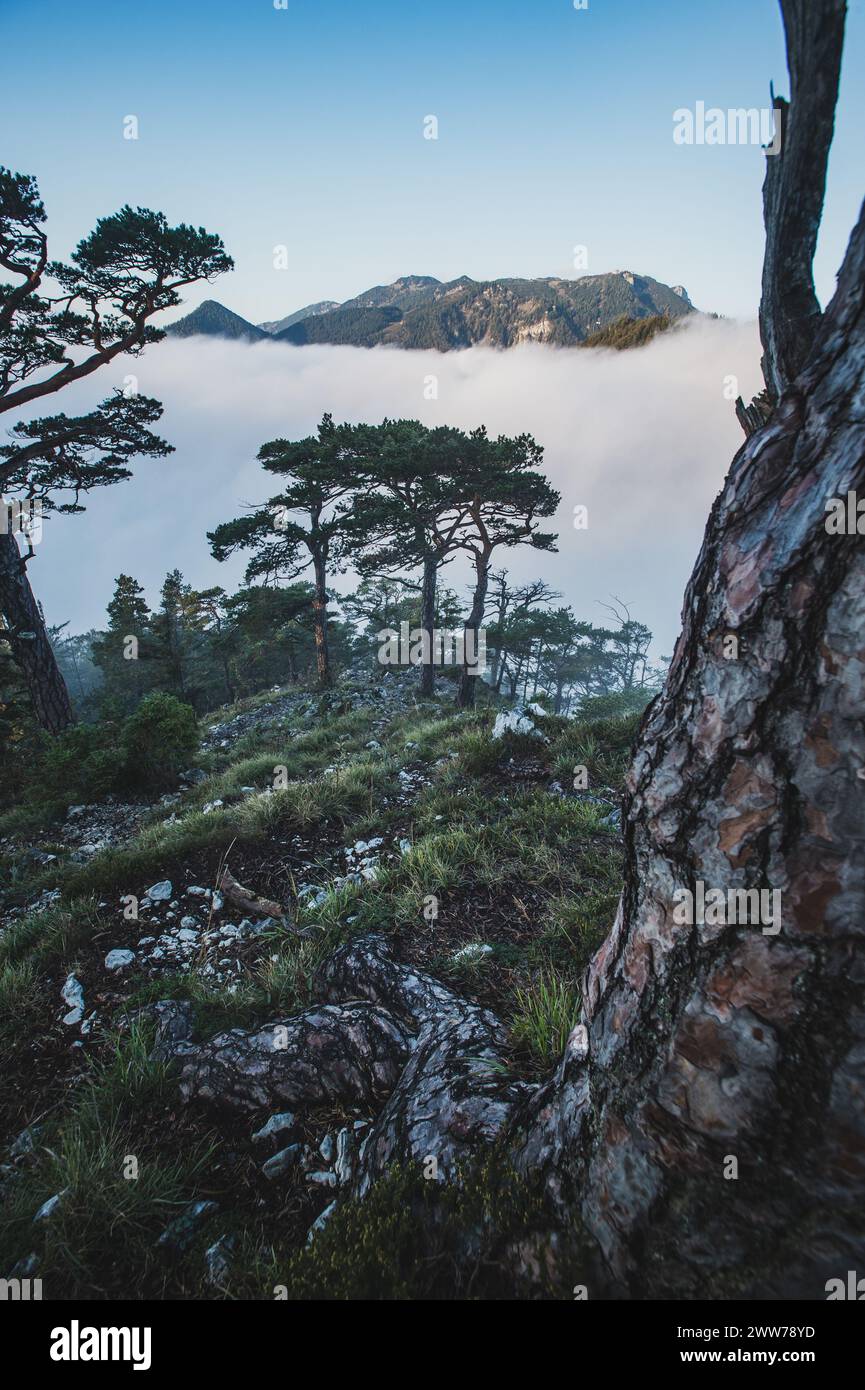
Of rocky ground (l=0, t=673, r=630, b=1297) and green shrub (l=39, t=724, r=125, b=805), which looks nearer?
rocky ground (l=0, t=673, r=630, b=1297)

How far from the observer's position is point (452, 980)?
11.2 ft

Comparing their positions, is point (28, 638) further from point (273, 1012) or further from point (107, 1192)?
point (107, 1192)

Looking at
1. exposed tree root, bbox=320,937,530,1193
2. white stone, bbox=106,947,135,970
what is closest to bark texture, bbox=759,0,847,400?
exposed tree root, bbox=320,937,530,1193

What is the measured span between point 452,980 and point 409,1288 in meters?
1.86

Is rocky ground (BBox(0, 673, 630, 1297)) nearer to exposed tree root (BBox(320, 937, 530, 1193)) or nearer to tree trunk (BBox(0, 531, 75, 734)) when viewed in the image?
exposed tree root (BBox(320, 937, 530, 1193))

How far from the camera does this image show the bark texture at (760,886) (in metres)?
1.11

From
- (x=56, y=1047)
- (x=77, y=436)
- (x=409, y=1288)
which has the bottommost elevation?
(x=56, y=1047)

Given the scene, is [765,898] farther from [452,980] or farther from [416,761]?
[416,761]

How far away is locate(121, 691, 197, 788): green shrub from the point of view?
9461 mm

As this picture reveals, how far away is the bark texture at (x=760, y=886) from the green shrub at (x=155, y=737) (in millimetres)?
9802

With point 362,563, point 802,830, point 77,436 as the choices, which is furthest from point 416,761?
point 362,563

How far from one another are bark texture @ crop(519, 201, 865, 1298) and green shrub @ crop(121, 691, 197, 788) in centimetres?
980

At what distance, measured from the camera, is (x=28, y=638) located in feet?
35.5

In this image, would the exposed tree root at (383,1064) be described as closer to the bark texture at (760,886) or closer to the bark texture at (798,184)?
the bark texture at (760,886)
